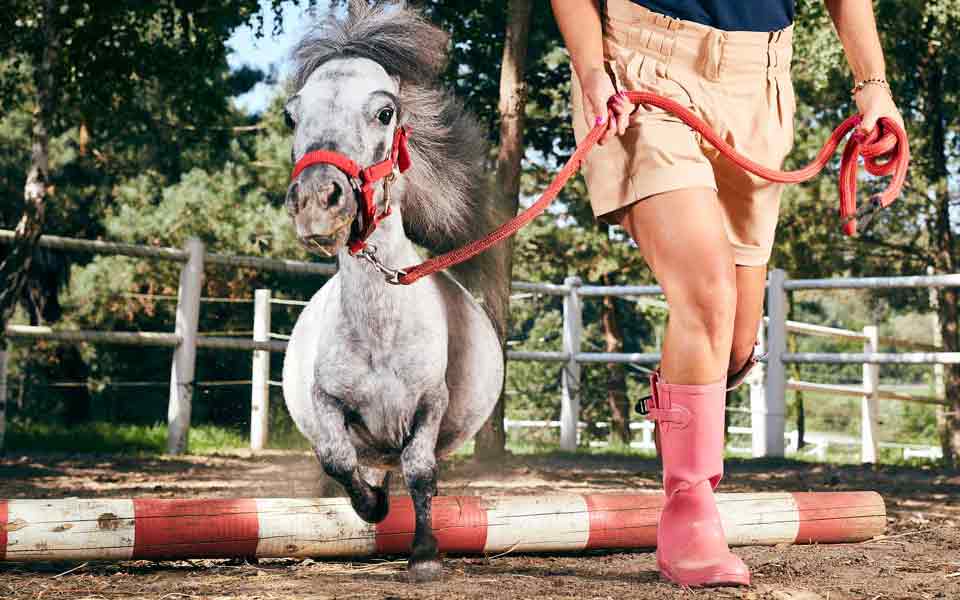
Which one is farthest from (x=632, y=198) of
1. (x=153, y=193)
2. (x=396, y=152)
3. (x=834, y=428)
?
(x=834, y=428)

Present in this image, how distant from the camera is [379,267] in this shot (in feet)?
8.09

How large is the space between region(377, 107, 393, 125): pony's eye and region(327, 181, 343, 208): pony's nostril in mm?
285

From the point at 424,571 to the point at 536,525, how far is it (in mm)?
536

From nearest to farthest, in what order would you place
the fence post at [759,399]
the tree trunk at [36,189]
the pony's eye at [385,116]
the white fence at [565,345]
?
the pony's eye at [385,116], the tree trunk at [36,189], the white fence at [565,345], the fence post at [759,399]

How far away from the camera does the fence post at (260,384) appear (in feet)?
25.1

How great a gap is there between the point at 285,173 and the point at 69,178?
11.8ft

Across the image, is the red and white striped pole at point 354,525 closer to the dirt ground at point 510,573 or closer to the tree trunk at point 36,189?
the dirt ground at point 510,573

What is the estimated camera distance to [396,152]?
2480mm

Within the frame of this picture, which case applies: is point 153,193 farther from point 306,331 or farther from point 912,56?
point 306,331

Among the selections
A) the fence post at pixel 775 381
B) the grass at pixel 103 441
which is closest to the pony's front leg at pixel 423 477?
the grass at pixel 103 441

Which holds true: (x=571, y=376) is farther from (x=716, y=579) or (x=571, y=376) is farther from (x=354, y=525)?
(x=716, y=579)

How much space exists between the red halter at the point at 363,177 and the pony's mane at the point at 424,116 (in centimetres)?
21

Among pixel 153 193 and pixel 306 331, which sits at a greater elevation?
pixel 153 193

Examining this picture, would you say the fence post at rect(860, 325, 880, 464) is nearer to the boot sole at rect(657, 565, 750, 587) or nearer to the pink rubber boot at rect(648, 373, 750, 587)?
the pink rubber boot at rect(648, 373, 750, 587)
